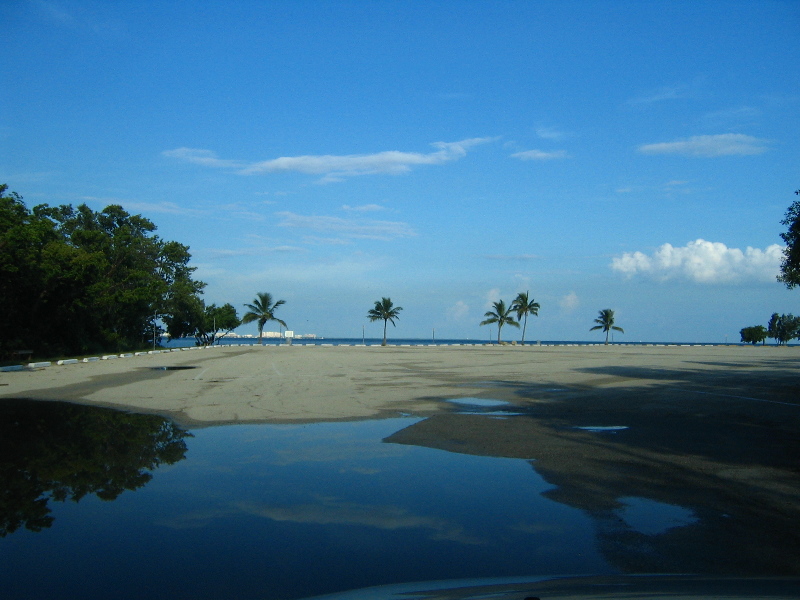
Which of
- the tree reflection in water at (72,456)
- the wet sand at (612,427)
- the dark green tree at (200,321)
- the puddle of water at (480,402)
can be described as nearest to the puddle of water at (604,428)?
the wet sand at (612,427)

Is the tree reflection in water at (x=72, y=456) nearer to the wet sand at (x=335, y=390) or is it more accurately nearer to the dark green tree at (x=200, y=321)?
the wet sand at (x=335, y=390)

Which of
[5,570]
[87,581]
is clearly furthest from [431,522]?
[5,570]

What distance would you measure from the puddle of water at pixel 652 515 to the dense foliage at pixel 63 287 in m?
33.9

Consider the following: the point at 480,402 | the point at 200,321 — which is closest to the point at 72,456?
the point at 480,402

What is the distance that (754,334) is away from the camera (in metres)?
113

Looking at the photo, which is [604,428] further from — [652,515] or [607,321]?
[607,321]

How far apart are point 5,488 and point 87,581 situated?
10.9 ft

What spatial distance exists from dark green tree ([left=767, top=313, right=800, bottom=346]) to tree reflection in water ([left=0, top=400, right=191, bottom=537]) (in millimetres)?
123634

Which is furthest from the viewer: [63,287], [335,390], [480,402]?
[63,287]

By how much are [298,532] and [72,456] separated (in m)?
4.85

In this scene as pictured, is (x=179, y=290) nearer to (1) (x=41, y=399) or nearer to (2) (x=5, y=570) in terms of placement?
(1) (x=41, y=399)

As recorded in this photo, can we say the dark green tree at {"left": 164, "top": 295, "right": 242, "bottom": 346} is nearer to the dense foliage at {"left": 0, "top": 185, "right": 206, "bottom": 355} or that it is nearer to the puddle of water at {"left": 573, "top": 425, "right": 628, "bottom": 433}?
the dense foliage at {"left": 0, "top": 185, "right": 206, "bottom": 355}

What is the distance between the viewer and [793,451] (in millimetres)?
8945

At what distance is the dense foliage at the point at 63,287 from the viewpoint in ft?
113
